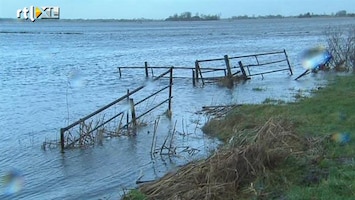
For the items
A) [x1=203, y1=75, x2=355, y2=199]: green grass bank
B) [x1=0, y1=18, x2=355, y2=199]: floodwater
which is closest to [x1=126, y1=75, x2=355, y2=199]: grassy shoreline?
[x1=203, y1=75, x2=355, y2=199]: green grass bank

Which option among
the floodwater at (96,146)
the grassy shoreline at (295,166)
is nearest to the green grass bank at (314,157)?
the grassy shoreline at (295,166)

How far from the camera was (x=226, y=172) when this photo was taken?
29.0 feet

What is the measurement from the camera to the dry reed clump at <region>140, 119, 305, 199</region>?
8.46 meters

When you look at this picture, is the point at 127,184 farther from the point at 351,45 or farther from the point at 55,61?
the point at 55,61

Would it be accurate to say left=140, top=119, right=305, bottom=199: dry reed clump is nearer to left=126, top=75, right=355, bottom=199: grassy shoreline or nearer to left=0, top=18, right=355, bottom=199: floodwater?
left=126, top=75, right=355, bottom=199: grassy shoreline

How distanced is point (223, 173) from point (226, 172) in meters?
0.06

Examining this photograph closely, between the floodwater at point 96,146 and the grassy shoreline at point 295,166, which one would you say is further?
the floodwater at point 96,146

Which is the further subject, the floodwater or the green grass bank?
the floodwater

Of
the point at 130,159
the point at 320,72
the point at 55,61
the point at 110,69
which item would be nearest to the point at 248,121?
the point at 130,159

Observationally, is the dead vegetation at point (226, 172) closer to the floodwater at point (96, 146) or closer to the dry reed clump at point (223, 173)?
the dry reed clump at point (223, 173)

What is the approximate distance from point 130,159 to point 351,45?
23699 mm

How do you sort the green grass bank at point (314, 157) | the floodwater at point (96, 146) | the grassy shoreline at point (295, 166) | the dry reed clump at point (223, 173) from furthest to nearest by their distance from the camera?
1. the floodwater at point (96, 146)
2. the dry reed clump at point (223, 173)
3. the grassy shoreline at point (295, 166)
4. the green grass bank at point (314, 157)

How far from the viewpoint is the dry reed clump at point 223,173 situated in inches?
333

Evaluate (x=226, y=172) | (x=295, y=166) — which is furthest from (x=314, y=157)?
(x=226, y=172)
